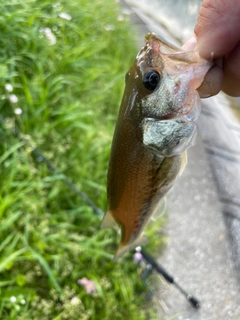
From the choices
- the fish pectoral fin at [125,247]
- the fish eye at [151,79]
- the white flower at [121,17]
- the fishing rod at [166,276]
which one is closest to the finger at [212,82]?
the fish eye at [151,79]

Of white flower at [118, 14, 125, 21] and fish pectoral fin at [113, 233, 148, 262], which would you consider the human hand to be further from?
white flower at [118, 14, 125, 21]

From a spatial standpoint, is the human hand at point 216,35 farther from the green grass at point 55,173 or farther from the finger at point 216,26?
the green grass at point 55,173

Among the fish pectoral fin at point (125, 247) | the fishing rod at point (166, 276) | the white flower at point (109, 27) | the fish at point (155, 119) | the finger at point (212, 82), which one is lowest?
the fishing rod at point (166, 276)

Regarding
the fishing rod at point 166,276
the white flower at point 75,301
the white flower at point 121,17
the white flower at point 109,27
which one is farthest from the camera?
the white flower at point 121,17

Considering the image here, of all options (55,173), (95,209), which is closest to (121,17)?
(55,173)

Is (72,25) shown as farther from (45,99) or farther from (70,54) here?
(45,99)

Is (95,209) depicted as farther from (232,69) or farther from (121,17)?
(121,17)

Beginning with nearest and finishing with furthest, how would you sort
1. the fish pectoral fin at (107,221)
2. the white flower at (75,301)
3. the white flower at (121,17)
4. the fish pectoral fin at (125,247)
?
the fish pectoral fin at (107,221) < the fish pectoral fin at (125,247) < the white flower at (75,301) < the white flower at (121,17)

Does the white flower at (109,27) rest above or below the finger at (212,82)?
below

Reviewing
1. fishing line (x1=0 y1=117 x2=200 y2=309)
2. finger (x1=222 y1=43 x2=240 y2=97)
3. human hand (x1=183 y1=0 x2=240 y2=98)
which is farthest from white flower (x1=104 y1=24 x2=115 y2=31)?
human hand (x1=183 y1=0 x2=240 y2=98)
